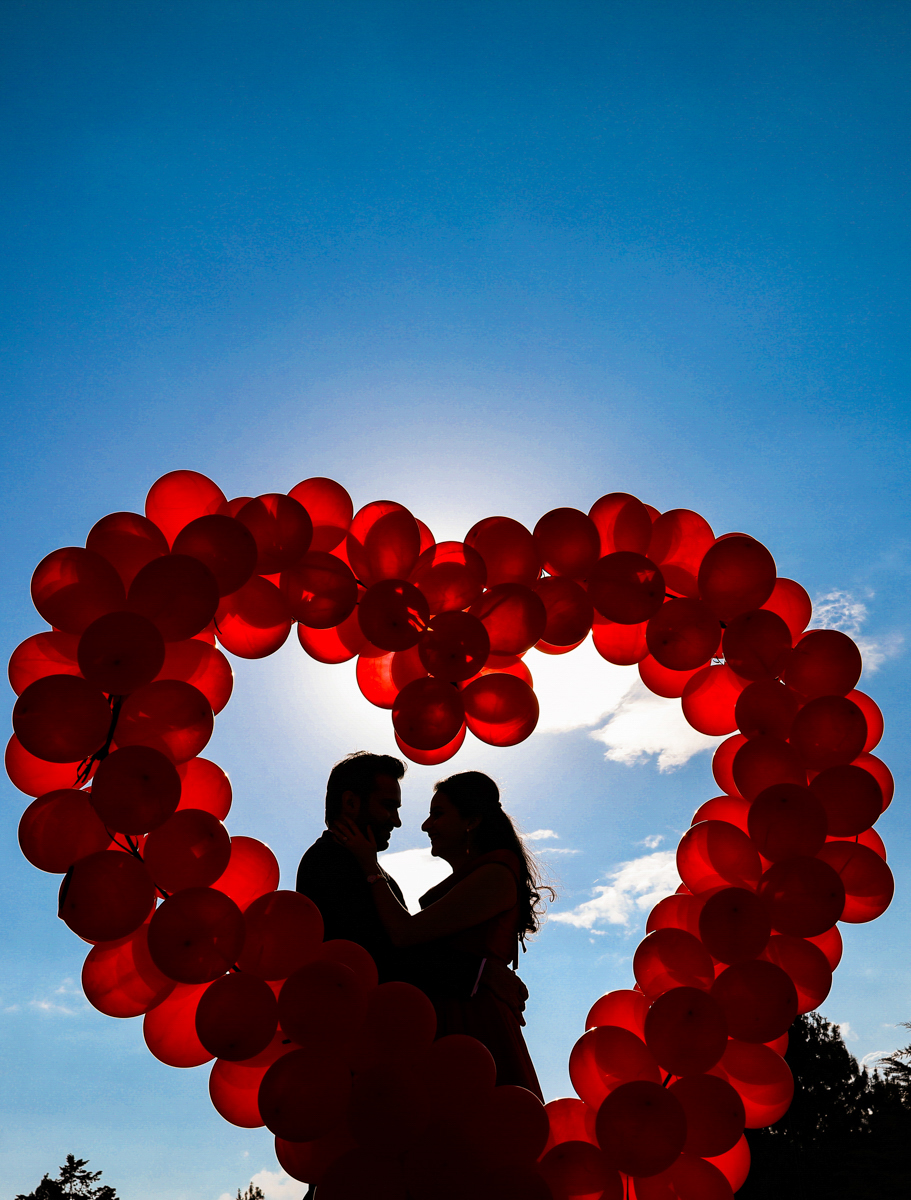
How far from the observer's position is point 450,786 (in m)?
3.29

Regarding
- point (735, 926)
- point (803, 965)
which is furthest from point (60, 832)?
point (803, 965)

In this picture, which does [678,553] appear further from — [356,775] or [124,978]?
[124,978]

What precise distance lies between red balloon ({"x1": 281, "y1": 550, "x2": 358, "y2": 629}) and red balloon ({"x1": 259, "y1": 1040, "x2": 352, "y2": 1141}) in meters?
1.54

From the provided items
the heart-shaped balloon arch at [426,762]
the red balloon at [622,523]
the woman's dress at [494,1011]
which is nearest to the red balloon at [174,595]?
the heart-shaped balloon arch at [426,762]

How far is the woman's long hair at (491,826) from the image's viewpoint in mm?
3152

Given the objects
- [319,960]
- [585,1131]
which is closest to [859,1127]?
[585,1131]

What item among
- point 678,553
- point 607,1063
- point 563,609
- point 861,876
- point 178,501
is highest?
point 678,553

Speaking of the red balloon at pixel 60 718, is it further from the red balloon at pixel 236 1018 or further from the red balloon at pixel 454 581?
the red balloon at pixel 454 581

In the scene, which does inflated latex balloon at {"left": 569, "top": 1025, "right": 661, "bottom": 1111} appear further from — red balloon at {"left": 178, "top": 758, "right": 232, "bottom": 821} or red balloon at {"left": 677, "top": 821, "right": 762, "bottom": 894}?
red balloon at {"left": 178, "top": 758, "right": 232, "bottom": 821}

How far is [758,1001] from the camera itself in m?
2.90

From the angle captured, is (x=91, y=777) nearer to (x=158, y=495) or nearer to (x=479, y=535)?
(x=158, y=495)

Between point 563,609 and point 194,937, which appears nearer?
point 194,937

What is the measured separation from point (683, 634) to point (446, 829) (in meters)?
1.32

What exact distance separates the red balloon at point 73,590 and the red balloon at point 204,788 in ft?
2.07
